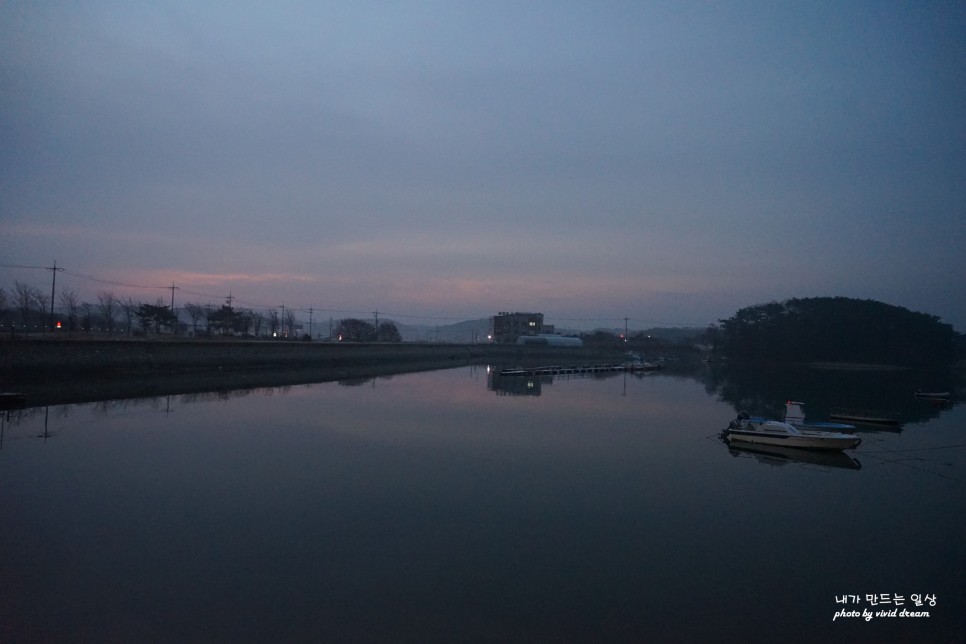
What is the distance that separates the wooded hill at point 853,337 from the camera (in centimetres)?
6756

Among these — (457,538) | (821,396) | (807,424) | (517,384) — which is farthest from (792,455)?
(517,384)

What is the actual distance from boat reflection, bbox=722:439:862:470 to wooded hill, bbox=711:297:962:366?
58837mm

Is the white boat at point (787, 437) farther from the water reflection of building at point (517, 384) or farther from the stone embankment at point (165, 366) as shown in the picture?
the stone embankment at point (165, 366)

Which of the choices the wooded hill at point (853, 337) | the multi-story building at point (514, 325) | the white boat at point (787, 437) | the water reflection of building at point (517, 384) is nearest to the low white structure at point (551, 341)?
the multi-story building at point (514, 325)

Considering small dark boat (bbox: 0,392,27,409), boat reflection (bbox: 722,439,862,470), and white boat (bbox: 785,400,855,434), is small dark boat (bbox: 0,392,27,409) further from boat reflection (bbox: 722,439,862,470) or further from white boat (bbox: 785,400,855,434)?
white boat (bbox: 785,400,855,434)

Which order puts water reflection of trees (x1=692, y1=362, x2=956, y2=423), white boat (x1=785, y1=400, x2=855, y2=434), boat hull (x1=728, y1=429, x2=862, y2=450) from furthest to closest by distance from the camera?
water reflection of trees (x1=692, y1=362, x2=956, y2=423) → white boat (x1=785, y1=400, x2=855, y2=434) → boat hull (x1=728, y1=429, x2=862, y2=450)

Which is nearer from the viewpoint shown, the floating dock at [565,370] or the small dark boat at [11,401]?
the small dark boat at [11,401]

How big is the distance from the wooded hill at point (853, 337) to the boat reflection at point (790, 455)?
5884 cm

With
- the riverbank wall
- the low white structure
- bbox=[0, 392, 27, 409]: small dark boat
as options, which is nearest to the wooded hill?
the low white structure

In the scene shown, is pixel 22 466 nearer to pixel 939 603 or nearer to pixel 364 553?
pixel 364 553

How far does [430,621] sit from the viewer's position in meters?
6.29

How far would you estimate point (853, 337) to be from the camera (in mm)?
68312

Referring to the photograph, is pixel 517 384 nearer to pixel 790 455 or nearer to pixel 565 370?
pixel 565 370

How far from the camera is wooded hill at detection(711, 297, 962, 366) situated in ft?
222
